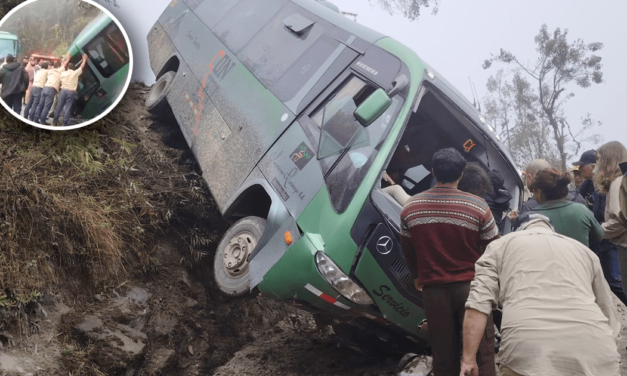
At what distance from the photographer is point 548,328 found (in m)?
2.58

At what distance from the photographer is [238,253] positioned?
499cm

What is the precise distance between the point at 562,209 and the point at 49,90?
3.90 m

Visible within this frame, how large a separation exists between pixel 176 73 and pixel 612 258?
16.7 feet

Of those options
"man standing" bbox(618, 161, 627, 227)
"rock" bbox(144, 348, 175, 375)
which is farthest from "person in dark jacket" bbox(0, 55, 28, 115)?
"man standing" bbox(618, 161, 627, 227)

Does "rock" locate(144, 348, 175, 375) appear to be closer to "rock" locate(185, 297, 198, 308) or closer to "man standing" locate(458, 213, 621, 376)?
"rock" locate(185, 297, 198, 308)

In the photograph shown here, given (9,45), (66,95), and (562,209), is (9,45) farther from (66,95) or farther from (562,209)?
(562,209)

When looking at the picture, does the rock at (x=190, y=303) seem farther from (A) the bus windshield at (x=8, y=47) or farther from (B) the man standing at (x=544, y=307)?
(B) the man standing at (x=544, y=307)

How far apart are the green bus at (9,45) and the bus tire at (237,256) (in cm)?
218

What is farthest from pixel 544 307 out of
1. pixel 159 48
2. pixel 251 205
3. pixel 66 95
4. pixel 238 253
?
pixel 159 48

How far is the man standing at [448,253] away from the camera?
3.60 m

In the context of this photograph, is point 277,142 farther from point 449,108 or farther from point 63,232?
point 63,232

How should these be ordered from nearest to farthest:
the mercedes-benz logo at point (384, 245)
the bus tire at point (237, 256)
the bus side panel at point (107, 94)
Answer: the mercedes-benz logo at point (384, 245) → the bus side panel at point (107, 94) → the bus tire at point (237, 256)

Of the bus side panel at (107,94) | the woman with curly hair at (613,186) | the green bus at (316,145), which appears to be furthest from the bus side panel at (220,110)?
the woman with curly hair at (613,186)

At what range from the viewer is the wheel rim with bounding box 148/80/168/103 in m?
7.35
